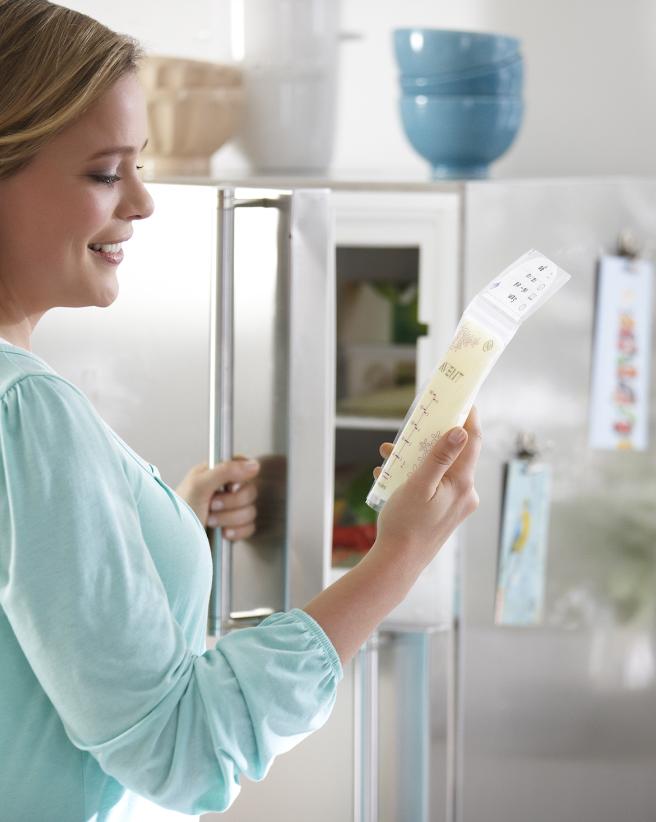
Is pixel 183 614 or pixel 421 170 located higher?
pixel 421 170

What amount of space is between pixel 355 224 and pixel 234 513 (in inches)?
28.0

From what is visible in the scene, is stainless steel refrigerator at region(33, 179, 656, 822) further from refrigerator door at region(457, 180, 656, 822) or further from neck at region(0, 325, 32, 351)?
neck at region(0, 325, 32, 351)

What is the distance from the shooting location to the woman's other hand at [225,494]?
1590mm

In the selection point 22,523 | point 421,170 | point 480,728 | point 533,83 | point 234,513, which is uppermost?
point 533,83

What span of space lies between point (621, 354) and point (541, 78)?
2.78ft

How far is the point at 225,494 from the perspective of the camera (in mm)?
1639

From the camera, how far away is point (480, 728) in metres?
2.13

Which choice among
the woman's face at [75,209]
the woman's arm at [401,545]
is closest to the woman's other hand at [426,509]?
the woman's arm at [401,545]

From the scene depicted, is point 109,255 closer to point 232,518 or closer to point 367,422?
point 232,518

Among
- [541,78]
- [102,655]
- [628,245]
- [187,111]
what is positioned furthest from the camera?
[541,78]

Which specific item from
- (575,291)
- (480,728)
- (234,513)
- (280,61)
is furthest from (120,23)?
(480,728)

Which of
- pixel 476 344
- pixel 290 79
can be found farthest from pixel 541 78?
pixel 476 344

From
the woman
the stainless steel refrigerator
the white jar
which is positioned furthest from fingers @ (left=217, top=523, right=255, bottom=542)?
the white jar

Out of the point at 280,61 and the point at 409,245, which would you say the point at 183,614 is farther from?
the point at 280,61
